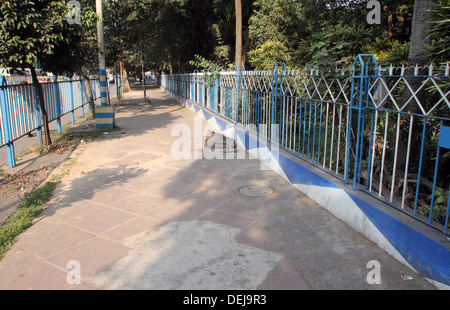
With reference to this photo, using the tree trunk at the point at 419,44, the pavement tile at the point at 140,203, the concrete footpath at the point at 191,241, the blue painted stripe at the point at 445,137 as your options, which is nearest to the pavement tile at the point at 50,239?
the concrete footpath at the point at 191,241

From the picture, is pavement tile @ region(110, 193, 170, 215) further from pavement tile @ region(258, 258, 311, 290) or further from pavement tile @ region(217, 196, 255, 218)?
pavement tile @ region(258, 258, 311, 290)

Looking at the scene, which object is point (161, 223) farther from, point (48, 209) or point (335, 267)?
point (335, 267)

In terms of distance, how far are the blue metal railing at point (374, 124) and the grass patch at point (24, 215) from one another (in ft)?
13.2

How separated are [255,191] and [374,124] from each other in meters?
2.18

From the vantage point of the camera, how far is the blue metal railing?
3355mm

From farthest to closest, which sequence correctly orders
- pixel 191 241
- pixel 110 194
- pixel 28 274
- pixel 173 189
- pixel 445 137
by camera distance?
1. pixel 173 189
2. pixel 110 194
3. pixel 191 241
4. pixel 28 274
5. pixel 445 137

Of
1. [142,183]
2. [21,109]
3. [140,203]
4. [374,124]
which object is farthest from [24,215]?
[374,124]

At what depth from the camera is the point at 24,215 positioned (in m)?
4.48

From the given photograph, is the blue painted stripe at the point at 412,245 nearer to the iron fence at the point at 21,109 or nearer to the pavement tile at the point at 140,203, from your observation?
the pavement tile at the point at 140,203

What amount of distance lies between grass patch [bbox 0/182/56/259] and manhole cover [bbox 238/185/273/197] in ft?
9.74

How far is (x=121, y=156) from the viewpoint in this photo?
781 centimetres

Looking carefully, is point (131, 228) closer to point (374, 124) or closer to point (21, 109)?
point (374, 124)
